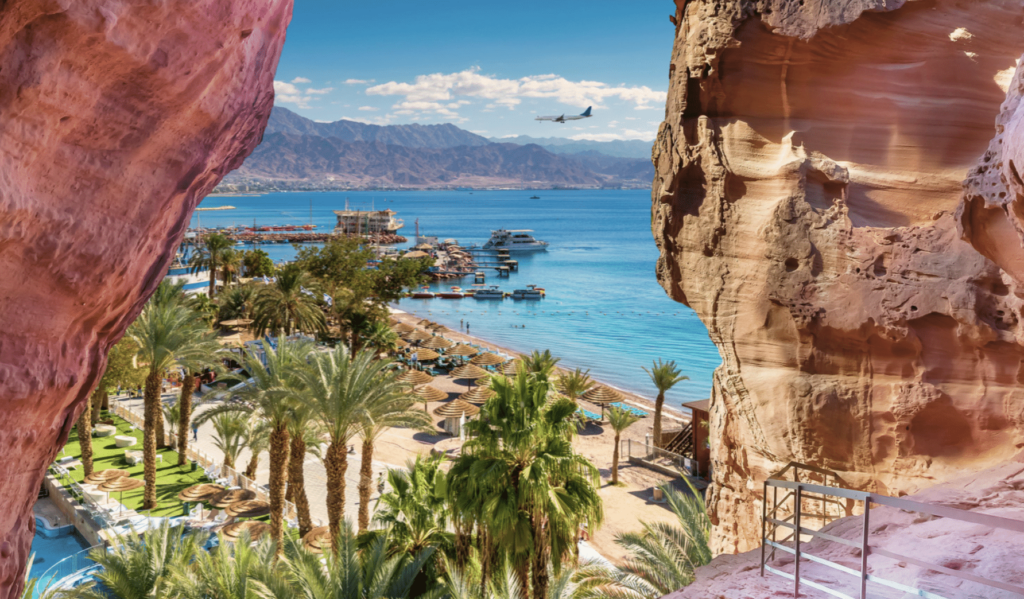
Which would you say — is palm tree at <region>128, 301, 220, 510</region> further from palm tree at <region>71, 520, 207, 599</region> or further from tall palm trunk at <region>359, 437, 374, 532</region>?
palm tree at <region>71, 520, 207, 599</region>

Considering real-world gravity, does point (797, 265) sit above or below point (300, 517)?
above

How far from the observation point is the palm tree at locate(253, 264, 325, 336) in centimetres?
3233

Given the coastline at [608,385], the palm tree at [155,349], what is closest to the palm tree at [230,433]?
the palm tree at [155,349]

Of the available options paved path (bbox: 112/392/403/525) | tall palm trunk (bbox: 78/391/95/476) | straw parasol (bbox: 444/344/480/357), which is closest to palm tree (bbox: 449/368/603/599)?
paved path (bbox: 112/392/403/525)

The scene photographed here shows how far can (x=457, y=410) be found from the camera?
1079 inches

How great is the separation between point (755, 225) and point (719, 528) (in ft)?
16.8

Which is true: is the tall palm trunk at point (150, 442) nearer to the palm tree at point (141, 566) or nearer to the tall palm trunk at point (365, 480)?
the tall palm trunk at point (365, 480)

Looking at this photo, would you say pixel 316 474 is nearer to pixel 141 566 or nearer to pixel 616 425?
pixel 616 425

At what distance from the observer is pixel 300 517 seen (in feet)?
56.0

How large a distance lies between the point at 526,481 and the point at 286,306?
24.5 metres

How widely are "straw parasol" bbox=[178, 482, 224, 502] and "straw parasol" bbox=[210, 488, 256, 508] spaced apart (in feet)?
0.73

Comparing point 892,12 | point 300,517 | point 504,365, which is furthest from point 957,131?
point 504,365

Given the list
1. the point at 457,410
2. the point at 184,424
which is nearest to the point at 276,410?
the point at 184,424

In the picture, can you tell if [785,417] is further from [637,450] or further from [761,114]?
[637,450]
